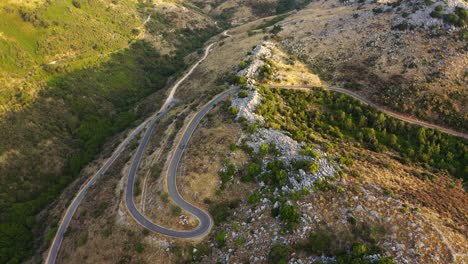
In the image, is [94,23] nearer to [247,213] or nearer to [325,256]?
[247,213]

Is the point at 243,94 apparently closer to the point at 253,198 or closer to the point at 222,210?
the point at 253,198

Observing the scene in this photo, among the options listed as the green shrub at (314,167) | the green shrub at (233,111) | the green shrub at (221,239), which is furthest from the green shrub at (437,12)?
the green shrub at (221,239)

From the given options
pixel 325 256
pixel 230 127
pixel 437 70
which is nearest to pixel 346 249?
pixel 325 256

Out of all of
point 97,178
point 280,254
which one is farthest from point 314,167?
point 97,178

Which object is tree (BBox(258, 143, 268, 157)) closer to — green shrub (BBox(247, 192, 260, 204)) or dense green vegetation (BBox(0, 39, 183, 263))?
green shrub (BBox(247, 192, 260, 204))

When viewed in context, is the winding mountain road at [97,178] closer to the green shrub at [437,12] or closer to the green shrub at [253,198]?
the green shrub at [253,198]
